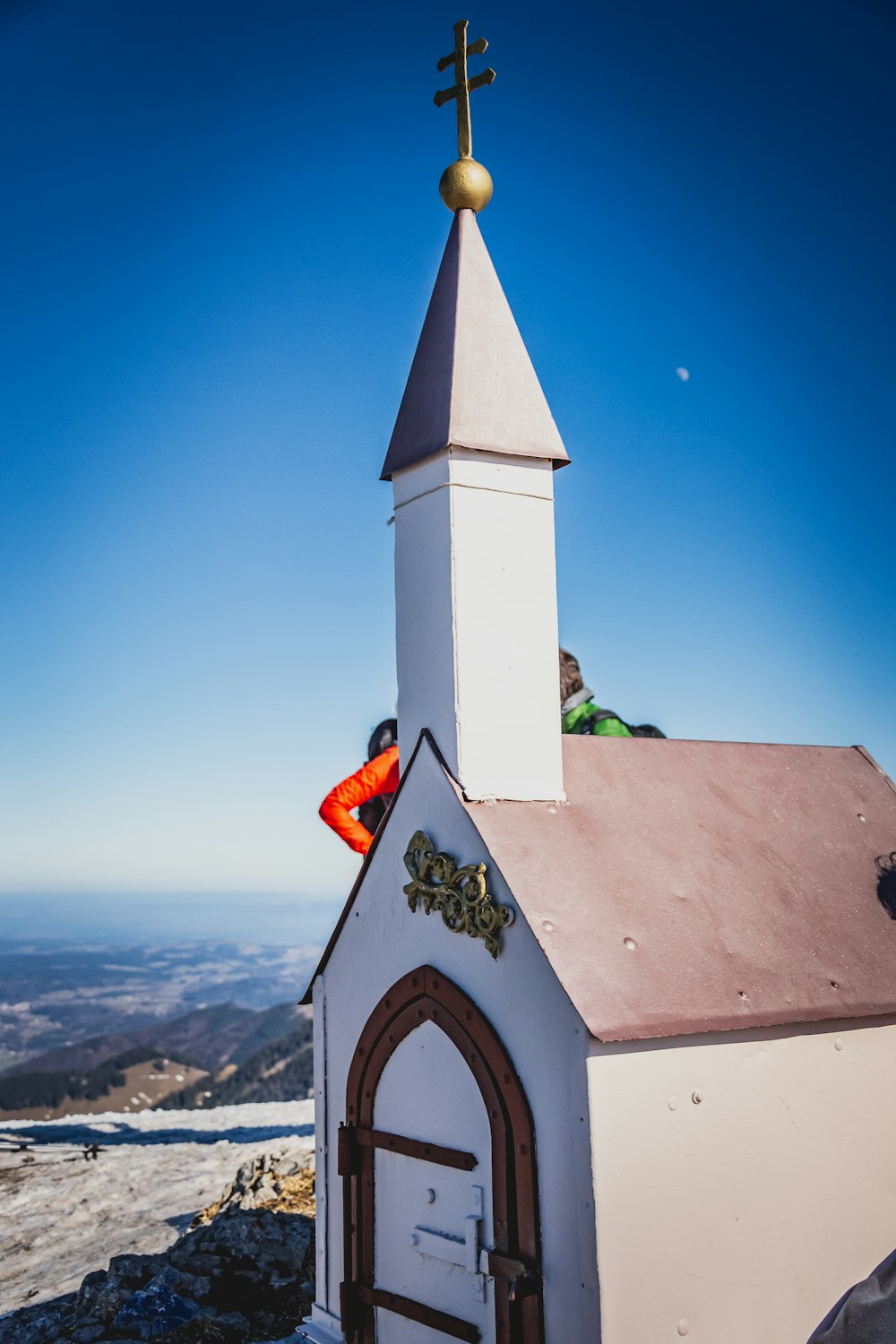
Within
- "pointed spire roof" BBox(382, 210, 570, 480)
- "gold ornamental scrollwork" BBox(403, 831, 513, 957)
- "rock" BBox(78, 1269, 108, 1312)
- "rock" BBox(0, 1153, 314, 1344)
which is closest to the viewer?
"gold ornamental scrollwork" BBox(403, 831, 513, 957)

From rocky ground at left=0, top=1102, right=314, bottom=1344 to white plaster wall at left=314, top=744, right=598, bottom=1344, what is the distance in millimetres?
1849

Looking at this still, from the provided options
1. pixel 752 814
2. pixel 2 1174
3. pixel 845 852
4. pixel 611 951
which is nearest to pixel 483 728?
pixel 611 951

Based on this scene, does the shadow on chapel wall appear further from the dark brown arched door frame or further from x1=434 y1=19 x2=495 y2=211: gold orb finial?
x1=434 y1=19 x2=495 y2=211: gold orb finial

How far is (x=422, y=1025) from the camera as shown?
227 inches

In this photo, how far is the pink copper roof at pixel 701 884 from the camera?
201 inches

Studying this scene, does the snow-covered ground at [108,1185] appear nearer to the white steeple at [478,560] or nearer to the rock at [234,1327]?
the rock at [234,1327]

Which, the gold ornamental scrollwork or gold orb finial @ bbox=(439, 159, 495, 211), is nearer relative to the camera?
the gold ornamental scrollwork

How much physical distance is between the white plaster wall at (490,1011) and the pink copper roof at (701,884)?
0.19m

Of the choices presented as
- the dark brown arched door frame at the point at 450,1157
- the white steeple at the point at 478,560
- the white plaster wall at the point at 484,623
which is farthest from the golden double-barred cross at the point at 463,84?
the dark brown arched door frame at the point at 450,1157

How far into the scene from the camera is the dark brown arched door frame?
498cm

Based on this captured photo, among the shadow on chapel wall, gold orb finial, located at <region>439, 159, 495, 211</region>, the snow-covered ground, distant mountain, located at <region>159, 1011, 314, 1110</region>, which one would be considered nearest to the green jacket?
the shadow on chapel wall

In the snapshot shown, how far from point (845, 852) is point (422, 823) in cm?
246

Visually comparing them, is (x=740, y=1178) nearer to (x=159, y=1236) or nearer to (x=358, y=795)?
(x=358, y=795)

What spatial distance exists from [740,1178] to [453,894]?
69.3 inches
